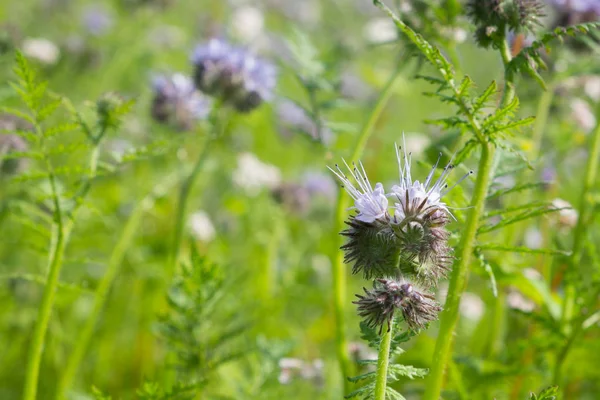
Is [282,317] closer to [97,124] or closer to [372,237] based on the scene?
[97,124]

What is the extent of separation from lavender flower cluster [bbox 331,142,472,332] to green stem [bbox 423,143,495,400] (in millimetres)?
210

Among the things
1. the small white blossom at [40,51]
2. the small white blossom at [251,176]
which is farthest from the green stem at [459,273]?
the small white blossom at [40,51]

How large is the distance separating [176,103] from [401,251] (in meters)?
2.51

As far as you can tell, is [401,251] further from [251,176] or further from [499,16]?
[251,176]

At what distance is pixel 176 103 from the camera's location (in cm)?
396

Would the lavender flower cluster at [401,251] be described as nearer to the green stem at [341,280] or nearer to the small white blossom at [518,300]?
the green stem at [341,280]

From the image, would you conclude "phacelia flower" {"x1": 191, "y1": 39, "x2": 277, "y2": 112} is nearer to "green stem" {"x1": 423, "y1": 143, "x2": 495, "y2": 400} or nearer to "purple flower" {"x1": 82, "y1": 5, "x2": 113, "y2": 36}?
"green stem" {"x1": 423, "y1": 143, "x2": 495, "y2": 400}

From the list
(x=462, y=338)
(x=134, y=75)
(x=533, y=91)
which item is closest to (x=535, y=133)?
(x=533, y=91)

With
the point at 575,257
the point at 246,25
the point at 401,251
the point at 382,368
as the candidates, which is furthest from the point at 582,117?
the point at 246,25

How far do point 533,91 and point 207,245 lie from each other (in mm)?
2305

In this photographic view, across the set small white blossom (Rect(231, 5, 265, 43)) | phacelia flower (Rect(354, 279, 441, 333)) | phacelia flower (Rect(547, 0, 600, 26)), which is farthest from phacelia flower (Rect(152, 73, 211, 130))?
small white blossom (Rect(231, 5, 265, 43))

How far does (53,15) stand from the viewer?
8547mm

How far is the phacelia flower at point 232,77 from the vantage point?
3.50m

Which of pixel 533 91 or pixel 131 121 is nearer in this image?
pixel 533 91
